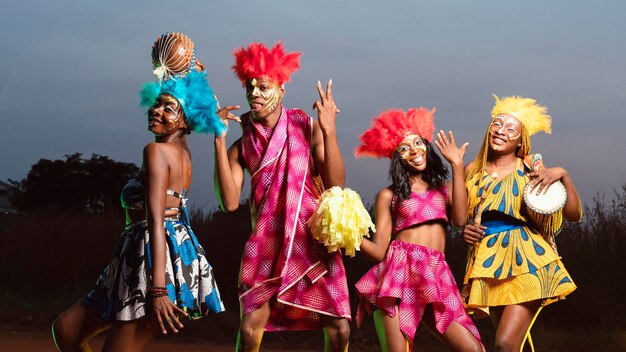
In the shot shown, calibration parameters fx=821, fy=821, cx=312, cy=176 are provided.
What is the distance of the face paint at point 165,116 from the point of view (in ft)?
14.3

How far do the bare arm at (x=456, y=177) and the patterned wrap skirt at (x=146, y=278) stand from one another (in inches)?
69.3

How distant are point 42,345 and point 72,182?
1206 centimetres

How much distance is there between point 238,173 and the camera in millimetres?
5148

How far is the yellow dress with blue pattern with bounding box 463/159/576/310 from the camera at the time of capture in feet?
17.5

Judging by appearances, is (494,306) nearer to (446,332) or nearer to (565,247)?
(446,332)

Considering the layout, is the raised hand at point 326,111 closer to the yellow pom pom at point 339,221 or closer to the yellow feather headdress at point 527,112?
the yellow pom pom at point 339,221

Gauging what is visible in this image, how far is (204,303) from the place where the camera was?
4211 mm

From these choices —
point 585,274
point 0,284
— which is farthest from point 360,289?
point 0,284

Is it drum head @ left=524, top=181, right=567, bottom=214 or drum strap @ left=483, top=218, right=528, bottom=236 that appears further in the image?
drum strap @ left=483, top=218, right=528, bottom=236

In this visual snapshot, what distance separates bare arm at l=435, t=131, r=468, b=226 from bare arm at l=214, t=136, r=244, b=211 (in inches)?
50.9

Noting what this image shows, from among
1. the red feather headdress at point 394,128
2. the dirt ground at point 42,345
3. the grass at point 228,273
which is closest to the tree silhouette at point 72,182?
the grass at point 228,273

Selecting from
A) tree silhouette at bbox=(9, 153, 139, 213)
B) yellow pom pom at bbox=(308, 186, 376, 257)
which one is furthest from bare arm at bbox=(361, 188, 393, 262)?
tree silhouette at bbox=(9, 153, 139, 213)

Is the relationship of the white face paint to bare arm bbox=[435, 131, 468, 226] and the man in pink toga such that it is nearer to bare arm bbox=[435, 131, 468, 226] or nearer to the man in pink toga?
bare arm bbox=[435, 131, 468, 226]

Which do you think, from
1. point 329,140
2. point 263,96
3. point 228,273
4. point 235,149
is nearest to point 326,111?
point 329,140
